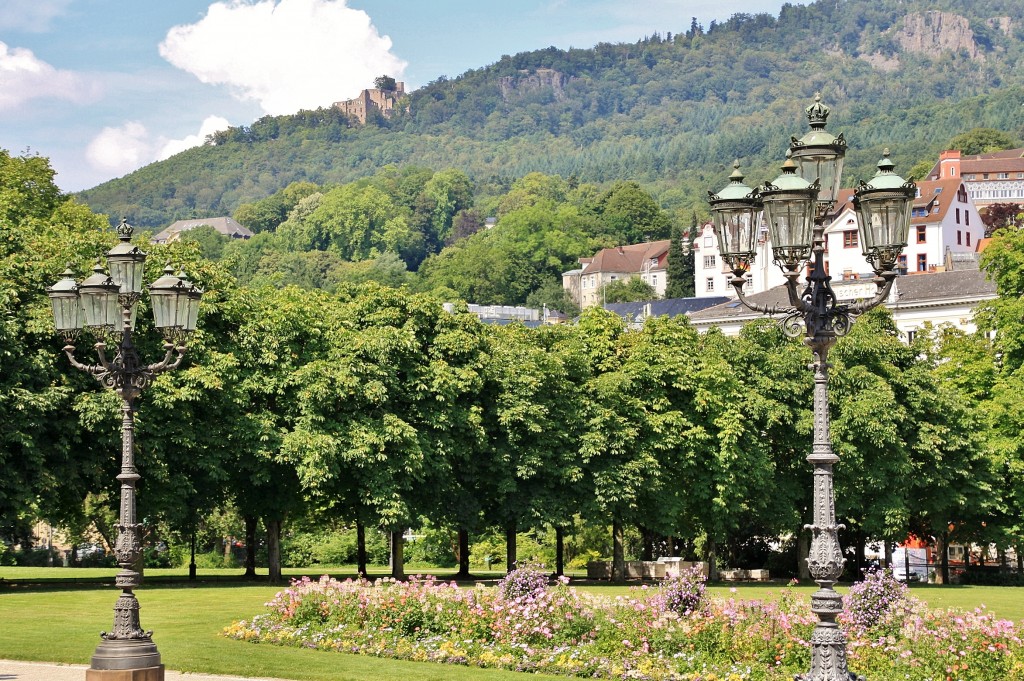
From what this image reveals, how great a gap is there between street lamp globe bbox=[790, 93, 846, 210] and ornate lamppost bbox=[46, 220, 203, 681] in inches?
426

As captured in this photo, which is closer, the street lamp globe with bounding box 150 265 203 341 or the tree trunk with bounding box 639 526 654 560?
the street lamp globe with bounding box 150 265 203 341

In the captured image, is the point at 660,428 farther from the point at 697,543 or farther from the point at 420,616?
the point at 420,616

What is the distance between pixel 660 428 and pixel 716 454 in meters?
2.72

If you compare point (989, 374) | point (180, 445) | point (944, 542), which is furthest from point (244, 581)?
point (989, 374)

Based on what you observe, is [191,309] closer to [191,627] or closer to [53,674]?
[53,674]

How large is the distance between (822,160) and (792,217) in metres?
1.17

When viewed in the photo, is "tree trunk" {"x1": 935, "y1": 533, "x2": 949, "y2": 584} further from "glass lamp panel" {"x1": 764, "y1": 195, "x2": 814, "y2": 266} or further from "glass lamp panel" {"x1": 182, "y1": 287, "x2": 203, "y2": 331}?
"glass lamp panel" {"x1": 764, "y1": 195, "x2": 814, "y2": 266}

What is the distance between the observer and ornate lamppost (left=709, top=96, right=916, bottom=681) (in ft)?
56.7

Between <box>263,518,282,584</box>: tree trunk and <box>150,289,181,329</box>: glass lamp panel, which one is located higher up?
<box>150,289,181,329</box>: glass lamp panel

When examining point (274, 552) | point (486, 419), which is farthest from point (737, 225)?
point (274, 552)

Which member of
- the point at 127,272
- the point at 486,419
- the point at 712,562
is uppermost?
the point at 127,272

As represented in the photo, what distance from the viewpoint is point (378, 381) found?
5378 centimetres

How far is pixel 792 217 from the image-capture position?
1798 centimetres

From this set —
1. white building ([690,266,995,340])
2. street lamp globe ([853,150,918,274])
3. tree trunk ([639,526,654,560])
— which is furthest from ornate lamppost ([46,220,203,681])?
white building ([690,266,995,340])
